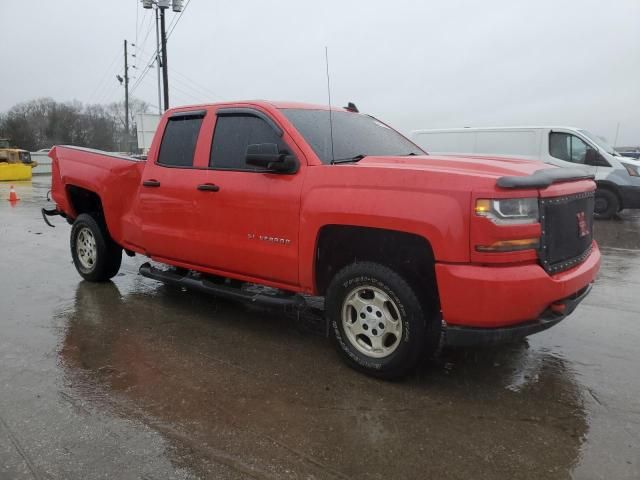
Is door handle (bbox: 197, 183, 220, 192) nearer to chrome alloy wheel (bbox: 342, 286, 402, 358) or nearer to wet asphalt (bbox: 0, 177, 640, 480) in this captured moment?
wet asphalt (bbox: 0, 177, 640, 480)

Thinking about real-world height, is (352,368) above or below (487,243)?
below

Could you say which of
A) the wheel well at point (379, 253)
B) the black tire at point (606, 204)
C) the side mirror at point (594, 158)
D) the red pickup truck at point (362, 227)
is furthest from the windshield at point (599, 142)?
the wheel well at point (379, 253)

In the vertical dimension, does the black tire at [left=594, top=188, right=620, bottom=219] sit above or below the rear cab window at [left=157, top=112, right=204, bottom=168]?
below

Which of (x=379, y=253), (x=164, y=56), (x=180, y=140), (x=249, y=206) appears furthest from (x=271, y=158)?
(x=164, y=56)

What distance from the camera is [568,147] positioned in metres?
12.3

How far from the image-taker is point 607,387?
3512 millimetres

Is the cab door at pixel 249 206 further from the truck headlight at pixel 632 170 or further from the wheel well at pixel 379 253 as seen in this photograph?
the truck headlight at pixel 632 170

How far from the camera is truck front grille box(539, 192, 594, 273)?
10.6 feet

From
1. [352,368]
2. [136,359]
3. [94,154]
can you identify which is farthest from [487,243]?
[94,154]

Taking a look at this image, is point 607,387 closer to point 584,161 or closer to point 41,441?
point 41,441

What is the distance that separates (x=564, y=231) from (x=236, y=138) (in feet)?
8.76

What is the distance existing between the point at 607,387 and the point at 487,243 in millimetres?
1428

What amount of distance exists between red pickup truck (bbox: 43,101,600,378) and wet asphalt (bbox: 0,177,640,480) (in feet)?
1.34

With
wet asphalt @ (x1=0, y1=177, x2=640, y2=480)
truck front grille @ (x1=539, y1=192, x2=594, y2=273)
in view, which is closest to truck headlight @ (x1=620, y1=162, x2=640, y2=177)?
wet asphalt @ (x1=0, y1=177, x2=640, y2=480)
